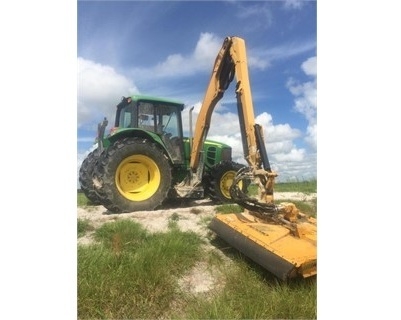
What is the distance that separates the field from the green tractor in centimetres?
62

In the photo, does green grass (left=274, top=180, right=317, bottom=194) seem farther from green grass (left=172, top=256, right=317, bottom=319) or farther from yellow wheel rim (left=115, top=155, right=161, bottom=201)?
yellow wheel rim (left=115, top=155, right=161, bottom=201)

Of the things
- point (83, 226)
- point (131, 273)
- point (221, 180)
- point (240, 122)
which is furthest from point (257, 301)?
point (221, 180)

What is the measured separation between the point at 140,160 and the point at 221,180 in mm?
1029

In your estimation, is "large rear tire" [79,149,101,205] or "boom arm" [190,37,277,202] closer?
"boom arm" [190,37,277,202]

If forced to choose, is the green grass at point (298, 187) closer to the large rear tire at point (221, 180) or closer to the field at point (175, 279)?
the field at point (175, 279)

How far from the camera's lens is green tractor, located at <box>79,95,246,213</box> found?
2.92 meters

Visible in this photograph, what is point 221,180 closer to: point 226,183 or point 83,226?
point 226,183

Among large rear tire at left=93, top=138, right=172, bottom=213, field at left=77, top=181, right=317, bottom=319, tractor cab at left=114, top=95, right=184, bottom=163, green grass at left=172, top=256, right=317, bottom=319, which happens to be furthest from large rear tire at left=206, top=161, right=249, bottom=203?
green grass at left=172, top=256, right=317, bottom=319
